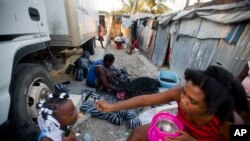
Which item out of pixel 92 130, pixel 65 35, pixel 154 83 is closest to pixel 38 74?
pixel 92 130

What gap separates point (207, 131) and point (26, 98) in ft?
6.47

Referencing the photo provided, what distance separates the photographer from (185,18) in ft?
21.3

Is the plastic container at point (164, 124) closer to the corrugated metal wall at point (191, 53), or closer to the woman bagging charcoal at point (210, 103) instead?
the woman bagging charcoal at point (210, 103)

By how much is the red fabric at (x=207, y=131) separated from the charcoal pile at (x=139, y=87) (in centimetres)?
263

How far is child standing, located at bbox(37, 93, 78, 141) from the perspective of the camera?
1.75m

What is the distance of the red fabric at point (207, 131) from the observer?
1567mm

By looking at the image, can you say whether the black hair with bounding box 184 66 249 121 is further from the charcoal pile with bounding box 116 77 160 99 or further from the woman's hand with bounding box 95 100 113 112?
the charcoal pile with bounding box 116 77 160 99

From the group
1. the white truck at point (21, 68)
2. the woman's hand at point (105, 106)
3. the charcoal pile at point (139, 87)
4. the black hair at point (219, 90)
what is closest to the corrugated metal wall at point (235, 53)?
the charcoal pile at point (139, 87)

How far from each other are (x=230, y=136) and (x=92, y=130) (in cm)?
220

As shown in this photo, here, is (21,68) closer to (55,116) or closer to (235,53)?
(55,116)

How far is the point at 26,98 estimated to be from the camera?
2285 mm

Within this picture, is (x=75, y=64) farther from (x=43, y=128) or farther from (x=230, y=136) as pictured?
(x=230, y=136)

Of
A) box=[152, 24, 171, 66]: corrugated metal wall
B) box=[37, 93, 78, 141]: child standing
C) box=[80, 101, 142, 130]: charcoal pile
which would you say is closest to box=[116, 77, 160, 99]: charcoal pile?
box=[80, 101, 142, 130]: charcoal pile

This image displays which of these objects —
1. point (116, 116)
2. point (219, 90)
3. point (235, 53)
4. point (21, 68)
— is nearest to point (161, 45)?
point (235, 53)
